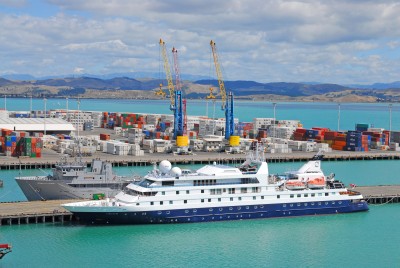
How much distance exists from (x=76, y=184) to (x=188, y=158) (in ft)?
110

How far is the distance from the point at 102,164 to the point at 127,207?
7683 mm

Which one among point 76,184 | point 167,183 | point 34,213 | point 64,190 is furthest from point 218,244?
point 64,190

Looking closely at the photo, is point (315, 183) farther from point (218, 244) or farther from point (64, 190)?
point (64, 190)

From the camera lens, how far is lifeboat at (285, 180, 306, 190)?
42.5 meters

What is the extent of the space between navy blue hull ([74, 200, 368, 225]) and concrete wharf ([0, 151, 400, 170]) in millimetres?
29837

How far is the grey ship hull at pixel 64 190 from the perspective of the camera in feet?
144

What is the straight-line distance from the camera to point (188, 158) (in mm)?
77062

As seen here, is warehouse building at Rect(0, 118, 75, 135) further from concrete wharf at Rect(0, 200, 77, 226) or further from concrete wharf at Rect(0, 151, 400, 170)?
concrete wharf at Rect(0, 200, 77, 226)

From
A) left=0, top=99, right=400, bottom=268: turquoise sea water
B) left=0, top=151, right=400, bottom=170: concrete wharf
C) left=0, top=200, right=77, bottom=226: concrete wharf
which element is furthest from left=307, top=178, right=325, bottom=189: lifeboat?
left=0, top=151, right=400, bottom=170: concrete wharf

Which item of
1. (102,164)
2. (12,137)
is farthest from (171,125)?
(102,164)

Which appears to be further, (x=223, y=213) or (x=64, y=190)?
(x=64, y=190)

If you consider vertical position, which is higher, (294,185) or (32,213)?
(294,185)

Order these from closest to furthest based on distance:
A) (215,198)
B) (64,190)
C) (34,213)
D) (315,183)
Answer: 1. (34,213)
2. (215,198)
3. (315,183)
4. (64,190)

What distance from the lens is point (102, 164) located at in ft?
150
